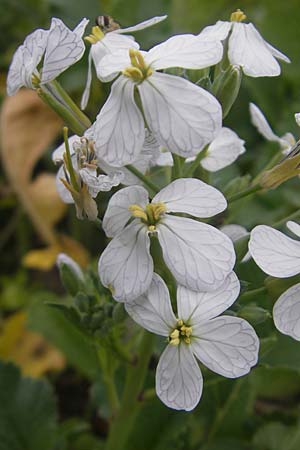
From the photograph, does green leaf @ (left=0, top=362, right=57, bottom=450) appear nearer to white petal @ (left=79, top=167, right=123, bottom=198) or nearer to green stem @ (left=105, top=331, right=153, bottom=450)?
green stem @ (left=105, top=331, right=153, bottom=450)

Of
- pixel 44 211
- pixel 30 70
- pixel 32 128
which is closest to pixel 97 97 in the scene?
pixel 32 128

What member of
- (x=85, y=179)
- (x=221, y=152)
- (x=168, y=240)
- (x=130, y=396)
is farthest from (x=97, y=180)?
(x=130, y=396)

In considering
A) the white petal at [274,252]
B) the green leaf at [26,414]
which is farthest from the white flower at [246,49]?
the green leaf at [26,414]

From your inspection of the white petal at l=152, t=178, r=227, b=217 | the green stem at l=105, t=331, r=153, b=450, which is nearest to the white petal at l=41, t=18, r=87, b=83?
the white petal at l=152, t=178, r=227, b=217

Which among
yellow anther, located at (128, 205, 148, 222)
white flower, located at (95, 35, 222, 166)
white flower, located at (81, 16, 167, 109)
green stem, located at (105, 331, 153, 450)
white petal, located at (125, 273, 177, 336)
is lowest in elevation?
green stem, located at (105, 331, 153, 450)

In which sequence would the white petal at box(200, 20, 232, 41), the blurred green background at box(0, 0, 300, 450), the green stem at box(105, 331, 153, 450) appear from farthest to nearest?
1. the blurred green background at box(0, 0, 300, 450)
2. the green stem at box(105, 331, 153, 450)
3. the white petal at box(200, 20, 232, 41)

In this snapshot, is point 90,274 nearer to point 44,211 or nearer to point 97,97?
point 44,211

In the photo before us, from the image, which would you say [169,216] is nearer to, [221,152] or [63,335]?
[221,152]
